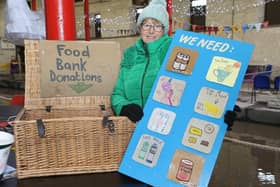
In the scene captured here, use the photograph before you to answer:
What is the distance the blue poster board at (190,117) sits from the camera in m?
1.05

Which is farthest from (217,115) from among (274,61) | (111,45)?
(274,61)

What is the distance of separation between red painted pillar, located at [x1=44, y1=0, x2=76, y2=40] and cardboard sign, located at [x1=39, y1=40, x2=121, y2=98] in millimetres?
736

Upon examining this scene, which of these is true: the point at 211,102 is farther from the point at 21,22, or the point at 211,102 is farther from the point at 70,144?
the point at 21,22

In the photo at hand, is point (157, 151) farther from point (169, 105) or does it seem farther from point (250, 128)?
point (250, 128)

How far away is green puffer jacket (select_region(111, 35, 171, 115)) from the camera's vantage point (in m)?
1.30

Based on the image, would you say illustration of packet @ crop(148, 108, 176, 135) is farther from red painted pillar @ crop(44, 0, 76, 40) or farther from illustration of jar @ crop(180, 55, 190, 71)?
red painted pillar @ crop(44, 0, 76, 40)

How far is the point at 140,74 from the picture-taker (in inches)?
51.7

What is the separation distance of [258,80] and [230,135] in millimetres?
2252

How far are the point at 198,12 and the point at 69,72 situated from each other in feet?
25.1

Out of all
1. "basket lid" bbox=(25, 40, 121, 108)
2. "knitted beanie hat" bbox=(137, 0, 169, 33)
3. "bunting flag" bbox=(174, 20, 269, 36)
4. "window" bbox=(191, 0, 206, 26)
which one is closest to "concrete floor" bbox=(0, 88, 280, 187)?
"basket lid" bbox=(25, 40, 121, 108)

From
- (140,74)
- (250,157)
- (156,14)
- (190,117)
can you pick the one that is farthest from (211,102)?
(250,157)

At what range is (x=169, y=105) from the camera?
1117mm

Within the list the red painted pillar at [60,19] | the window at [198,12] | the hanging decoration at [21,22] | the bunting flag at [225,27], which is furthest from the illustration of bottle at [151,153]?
the window at [198,12]

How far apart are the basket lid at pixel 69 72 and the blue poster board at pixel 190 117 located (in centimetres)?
37
